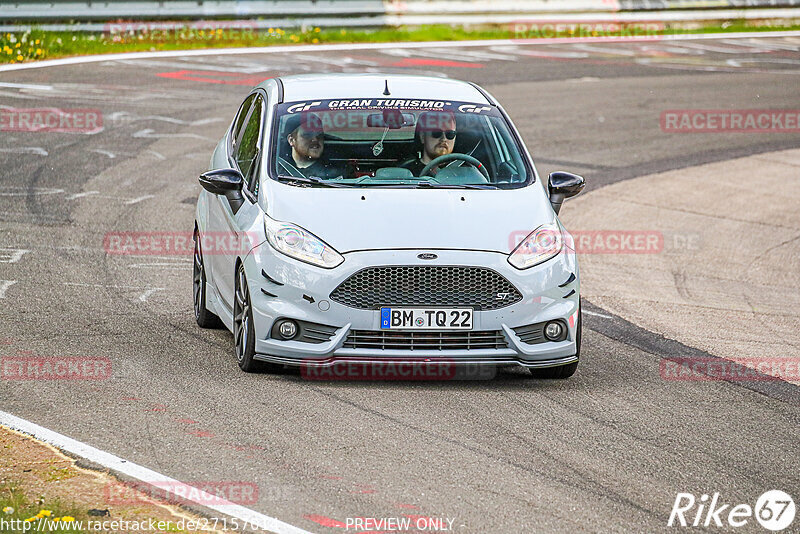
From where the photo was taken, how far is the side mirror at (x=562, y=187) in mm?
8852

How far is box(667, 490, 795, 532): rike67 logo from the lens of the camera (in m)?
5.85

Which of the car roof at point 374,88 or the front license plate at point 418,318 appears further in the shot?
the car roof at point 374,88

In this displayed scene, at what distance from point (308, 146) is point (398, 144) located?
679mm

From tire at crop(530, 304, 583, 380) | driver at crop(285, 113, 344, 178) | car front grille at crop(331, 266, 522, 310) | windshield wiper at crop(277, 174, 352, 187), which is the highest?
driver at crop(285, 113, 344, 178)

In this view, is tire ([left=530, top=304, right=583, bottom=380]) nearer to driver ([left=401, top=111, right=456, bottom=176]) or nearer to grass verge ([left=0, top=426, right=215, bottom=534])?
driver ([left=401, top=111, right=456, bottom=176])

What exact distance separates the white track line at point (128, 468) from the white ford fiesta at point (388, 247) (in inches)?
63.3

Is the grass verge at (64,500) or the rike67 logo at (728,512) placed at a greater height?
the grass verge at (64,500)

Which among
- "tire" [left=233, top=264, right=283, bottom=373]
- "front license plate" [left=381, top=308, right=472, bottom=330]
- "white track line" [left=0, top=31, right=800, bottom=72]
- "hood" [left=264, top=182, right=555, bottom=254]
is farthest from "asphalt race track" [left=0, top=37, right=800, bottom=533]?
"white track line" [left=0, top=31, right=800, bottom=72]

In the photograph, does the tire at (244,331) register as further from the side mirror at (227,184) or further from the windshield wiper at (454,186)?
the windshield wiper at (454,186)

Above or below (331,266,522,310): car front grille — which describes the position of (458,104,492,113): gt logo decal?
above

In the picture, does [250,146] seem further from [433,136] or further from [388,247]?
[388,247]

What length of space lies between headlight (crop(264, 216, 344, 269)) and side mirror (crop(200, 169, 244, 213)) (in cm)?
66

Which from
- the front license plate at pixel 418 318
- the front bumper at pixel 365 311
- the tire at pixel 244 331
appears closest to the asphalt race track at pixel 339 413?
the tire at pixel 244 331

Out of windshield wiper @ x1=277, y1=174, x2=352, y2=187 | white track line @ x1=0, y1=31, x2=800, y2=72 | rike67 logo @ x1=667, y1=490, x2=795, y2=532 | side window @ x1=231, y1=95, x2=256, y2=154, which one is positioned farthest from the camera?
white track line @ x1=0, y1=31, x2=800, y2=72
